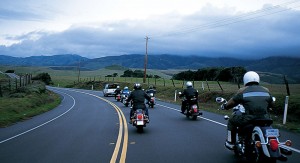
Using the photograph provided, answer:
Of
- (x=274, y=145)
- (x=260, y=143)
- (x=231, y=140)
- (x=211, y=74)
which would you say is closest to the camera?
(x=274, y=145)

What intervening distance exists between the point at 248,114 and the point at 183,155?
2075 millimetres

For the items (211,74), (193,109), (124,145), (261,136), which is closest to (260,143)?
(261,136)

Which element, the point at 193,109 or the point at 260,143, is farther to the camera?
the point at 193,109

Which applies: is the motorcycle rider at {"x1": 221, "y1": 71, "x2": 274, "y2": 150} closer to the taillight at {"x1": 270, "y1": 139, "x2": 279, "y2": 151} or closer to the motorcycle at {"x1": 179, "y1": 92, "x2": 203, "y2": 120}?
the taillight at {"x1": 270, "y1": 139, "x2": 279, "y2": 151}

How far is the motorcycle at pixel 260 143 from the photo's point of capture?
6.59 meters

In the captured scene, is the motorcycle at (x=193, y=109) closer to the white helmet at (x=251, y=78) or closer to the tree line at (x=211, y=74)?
the white helmet at (x=251, y=78)

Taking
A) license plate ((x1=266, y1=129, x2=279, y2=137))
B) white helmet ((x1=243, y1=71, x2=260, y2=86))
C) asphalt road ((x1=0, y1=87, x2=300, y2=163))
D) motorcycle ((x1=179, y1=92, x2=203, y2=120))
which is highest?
white helmet ((x1=243, y1=71, x2=260, y2=86))

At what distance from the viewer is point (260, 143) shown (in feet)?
22.1

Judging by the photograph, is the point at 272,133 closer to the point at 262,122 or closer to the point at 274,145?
the point at 274,145

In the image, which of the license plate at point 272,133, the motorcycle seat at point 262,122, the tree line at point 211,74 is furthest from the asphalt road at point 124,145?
the tree line at point 211,74

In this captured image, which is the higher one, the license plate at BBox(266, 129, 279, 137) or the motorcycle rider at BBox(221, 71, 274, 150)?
the motorcycle rider at BBox(221, 71, 274, 150)

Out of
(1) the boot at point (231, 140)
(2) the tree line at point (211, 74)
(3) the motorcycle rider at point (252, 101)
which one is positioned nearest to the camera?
A: (3) the motorcycle rider at point (252, 101)

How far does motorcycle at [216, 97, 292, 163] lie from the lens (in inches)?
259

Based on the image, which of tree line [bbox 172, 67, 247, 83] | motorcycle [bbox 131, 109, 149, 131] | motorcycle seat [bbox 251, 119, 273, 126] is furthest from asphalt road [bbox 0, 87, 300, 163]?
tree line [bbox 172, 67, 247, 83]
